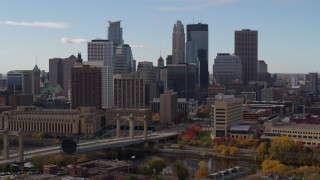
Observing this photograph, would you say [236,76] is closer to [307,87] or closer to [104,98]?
[307,87]

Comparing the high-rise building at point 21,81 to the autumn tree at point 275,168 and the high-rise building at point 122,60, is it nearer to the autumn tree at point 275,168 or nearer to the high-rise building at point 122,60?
the high-rise building at point 122,60

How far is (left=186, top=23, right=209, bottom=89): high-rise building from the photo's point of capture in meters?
119

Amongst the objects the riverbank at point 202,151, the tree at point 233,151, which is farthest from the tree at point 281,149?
the tree at point 233,151

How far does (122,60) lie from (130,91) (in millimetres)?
25656

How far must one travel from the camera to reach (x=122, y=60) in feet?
296

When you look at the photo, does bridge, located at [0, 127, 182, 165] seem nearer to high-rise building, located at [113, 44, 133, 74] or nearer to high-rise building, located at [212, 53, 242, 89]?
high-rise building, located at [113, 44, 133, 74]

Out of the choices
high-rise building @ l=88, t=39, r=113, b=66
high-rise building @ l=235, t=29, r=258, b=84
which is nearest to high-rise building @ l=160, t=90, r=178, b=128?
high-rise building @ l=88, t=39, r=113, b=66

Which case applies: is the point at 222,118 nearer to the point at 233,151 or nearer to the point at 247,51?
the point at 233,151

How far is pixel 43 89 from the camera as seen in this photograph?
95.5m

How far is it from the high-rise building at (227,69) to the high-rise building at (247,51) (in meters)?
2.96

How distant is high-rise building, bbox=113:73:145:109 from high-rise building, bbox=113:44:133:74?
22.4 meters

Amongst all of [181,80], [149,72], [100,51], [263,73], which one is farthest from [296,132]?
[263,73]

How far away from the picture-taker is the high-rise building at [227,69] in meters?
114

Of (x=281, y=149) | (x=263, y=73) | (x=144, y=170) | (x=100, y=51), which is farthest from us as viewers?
(x=263, y=73)
